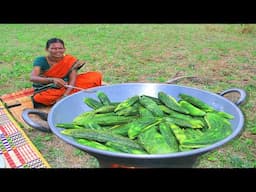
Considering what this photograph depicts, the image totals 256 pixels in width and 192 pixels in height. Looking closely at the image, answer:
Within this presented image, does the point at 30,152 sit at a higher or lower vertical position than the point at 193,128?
lower

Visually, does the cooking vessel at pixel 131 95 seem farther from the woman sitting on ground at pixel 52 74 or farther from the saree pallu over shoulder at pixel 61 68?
the saree pallu over shoulder at pixel 61 68

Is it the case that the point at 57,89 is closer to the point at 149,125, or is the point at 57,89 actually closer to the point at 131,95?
the point at 131,95

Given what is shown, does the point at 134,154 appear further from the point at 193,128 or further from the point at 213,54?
the point at 213,54

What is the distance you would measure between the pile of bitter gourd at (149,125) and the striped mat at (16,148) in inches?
47.1

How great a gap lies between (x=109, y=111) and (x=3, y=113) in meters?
2.47

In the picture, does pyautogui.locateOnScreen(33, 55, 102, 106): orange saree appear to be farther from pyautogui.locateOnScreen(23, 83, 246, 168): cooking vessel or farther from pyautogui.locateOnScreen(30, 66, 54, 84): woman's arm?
pyautogui.locateOnScreen(23, 83, 246, 168): cooking vessel

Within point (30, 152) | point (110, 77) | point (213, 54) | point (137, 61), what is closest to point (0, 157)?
point (30, 152)

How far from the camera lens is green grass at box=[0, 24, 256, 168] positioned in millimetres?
4941

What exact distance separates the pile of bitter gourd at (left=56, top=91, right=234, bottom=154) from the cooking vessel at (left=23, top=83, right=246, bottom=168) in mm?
61

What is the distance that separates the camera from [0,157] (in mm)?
3613

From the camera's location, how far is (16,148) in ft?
12.7

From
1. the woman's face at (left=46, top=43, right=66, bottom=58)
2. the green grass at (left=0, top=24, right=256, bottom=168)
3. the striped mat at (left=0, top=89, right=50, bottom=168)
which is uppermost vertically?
the woman's face at (left=46, top=43, right=66, bottom=58)

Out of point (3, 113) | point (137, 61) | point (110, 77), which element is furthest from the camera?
point (137, 61)

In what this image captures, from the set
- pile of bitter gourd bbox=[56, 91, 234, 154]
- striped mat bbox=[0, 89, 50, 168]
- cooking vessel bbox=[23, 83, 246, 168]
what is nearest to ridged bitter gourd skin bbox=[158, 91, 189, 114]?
pile of bitter gourd bbox=[56, 91, 234, 154]
